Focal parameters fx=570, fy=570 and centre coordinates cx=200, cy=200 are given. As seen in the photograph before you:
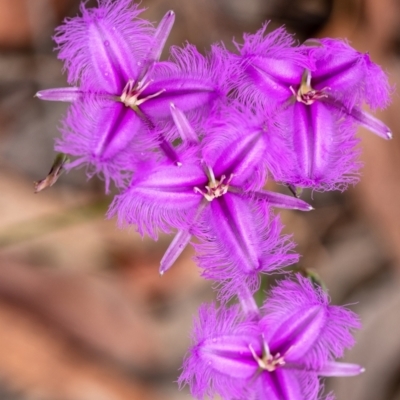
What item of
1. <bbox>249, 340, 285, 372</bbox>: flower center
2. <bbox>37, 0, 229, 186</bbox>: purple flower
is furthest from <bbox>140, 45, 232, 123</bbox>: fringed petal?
<bbox>249, 340, 285, 372</bbox>: flower center

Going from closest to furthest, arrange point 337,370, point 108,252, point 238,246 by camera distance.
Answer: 1. point 238,246
2. point 337,370
3. point 108,252

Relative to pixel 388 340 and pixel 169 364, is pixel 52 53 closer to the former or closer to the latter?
pixel 169 364

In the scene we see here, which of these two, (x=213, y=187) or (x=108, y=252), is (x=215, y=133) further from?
(x=108, y=252)

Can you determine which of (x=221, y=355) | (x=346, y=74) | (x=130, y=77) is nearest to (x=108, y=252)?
(x=221, y=355)

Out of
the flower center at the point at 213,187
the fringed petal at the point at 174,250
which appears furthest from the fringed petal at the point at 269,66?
the fringed petal at the point at 174,250

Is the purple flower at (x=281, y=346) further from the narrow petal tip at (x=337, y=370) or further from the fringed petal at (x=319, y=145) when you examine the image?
the fringed petal at (x=319, y=145)

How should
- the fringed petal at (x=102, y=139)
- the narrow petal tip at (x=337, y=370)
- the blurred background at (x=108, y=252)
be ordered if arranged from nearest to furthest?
the fringed petal at (x=102, y=139), the narrow petal tip at (x=337, y=370), the blurred background at (x=108, y=252)

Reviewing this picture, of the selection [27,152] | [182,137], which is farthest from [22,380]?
[182,137]
